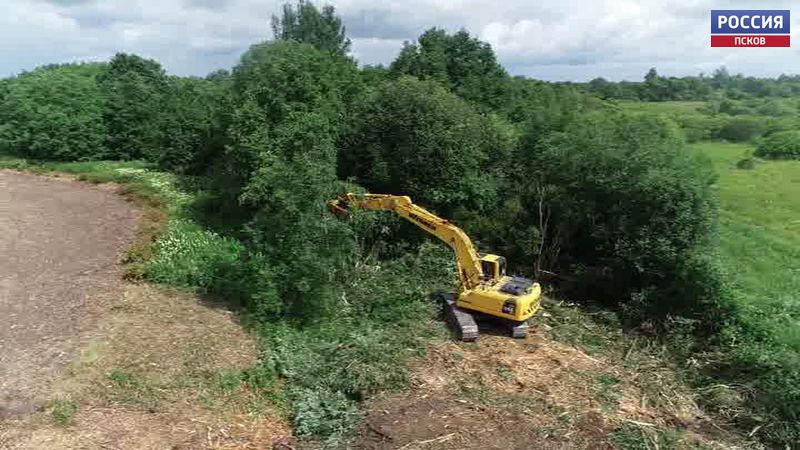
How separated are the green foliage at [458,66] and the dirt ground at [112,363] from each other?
44.9ft

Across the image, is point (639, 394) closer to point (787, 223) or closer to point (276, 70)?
point (276, 70)

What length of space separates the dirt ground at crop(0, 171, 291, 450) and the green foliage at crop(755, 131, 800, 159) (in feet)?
111

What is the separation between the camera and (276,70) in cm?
1659

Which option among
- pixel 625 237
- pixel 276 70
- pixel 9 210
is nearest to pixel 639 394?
pixel 625 237

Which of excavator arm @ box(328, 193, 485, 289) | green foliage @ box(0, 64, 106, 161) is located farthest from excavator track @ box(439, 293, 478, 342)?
green foliage @ box(0, 64, 106, 161)

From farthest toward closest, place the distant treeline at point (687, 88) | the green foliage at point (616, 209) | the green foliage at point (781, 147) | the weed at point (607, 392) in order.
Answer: the distant treeline at point (687, 88) → the green foliage at point (781, 147) → the green foliage at point (616, 209) → the weed at point (607, 392)

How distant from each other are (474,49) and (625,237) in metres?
14.0

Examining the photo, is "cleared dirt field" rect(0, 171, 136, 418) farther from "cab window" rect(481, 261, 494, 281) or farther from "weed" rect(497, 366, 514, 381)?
"cab window" rect(481, 261, 494, 281)

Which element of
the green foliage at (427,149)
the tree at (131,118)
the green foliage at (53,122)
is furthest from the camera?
the tree at (131,118)

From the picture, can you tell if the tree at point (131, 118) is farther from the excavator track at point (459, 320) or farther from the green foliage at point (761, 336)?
the green foliage at point (761, 336)

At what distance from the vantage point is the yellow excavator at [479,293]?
11.3m

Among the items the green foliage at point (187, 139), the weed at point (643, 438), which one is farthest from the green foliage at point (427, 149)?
the weed at point (643, 438)

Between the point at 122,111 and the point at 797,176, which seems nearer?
the point at 122,111

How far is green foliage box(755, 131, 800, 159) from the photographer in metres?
34.7
